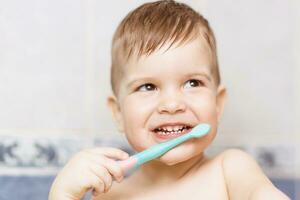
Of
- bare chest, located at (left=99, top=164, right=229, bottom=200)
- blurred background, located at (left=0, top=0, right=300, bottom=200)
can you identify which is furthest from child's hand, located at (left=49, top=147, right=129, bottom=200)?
blurred background, located at (left=0, top=0, right=300, bottom=200)

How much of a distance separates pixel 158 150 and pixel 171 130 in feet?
0.15

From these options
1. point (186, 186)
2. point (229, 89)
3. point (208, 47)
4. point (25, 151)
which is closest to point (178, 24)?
point (208, 47)

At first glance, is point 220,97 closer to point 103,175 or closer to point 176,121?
point 176,121

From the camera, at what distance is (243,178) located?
1073 millimetres

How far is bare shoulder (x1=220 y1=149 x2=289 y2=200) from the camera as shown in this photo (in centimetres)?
102

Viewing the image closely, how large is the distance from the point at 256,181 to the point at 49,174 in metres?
0.54

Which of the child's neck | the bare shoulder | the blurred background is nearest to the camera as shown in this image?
the bare shoulder

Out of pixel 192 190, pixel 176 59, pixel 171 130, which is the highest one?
pixel 176 59

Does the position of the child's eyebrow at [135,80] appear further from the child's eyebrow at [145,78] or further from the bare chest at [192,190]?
the bare chest at [192,190]

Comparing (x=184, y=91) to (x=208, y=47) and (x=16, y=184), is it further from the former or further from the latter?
(x=16, y=184)

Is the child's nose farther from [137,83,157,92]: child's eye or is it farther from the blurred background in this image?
the blurred background

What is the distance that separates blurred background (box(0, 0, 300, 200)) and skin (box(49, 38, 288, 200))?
0.98 ft

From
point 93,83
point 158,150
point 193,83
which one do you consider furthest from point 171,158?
point 93,83

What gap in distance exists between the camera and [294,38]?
1475mm
